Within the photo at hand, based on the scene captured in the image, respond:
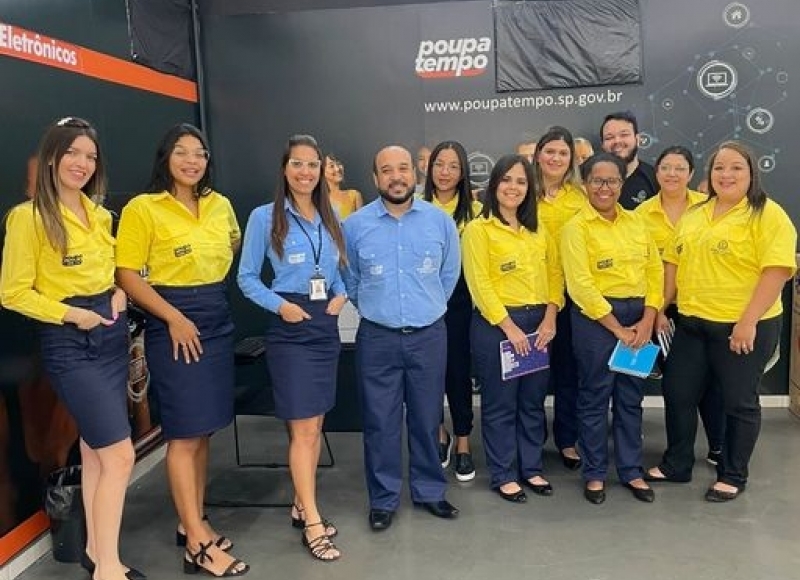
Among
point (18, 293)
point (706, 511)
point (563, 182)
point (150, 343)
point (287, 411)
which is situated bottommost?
point (706, 511)

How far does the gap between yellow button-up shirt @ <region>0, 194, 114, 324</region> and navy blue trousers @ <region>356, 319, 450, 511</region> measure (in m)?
1.12

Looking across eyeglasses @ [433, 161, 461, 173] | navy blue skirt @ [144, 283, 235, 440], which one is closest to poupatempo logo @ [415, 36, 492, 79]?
eyeglasses @ [433, 161, 461, 173]

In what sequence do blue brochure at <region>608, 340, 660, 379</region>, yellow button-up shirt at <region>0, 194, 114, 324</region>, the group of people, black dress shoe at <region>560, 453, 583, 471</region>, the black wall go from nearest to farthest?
yellow button-up shirt at <region>0, 194, 114, 324</region> → the group of people → blue brochure at <region>608, 340, 660, 379</region> → black dress shoe at <region>560, 453, 583, 471</region> → the black wall

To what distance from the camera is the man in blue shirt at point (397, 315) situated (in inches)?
122

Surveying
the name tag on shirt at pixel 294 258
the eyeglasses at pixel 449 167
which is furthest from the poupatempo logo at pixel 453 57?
the name tag on shirt at pixel 294 258

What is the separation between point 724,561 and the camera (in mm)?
2850

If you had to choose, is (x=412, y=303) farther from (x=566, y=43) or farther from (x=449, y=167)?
(x=566, y=43)

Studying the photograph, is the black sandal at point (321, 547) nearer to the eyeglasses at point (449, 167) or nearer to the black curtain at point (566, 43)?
the eyeglasses at point (449, 167)

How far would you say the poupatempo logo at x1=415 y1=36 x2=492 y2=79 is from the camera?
4934mm

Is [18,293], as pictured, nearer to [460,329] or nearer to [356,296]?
[356,296]

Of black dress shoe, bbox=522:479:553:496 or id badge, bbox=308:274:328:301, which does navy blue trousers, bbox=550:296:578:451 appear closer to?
black dress shoe, bbox=522:479:553:496

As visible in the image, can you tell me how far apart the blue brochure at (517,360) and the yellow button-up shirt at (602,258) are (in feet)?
0.91

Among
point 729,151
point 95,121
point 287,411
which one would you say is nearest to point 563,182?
point 729,151

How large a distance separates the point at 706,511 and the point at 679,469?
0.33 metres
